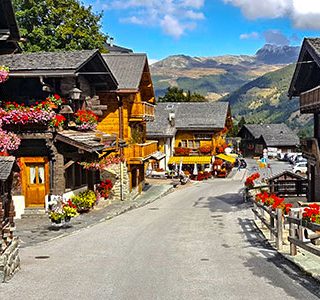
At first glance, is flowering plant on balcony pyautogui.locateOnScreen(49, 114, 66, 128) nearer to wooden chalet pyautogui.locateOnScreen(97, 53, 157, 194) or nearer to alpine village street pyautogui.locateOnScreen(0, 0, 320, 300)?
alpine village street pyautogui.locateOnScreen(0, 0, 320, 300)

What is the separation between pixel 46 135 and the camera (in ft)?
74.4

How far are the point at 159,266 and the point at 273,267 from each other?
2.85 m

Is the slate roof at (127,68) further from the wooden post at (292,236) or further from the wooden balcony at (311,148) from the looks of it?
the wooden post at (292,236)

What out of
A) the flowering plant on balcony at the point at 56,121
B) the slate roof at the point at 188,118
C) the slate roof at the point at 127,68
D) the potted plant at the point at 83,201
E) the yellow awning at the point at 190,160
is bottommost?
the potted plant at the point at 83,201

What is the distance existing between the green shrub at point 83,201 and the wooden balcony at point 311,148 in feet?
35.6

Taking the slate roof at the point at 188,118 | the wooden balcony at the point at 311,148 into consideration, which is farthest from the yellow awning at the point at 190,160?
the wooden balcony at the point at 311,148

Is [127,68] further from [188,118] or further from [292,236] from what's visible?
[188,118]

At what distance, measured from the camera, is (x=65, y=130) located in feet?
79.3

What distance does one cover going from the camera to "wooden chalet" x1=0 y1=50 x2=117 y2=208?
2270 cm

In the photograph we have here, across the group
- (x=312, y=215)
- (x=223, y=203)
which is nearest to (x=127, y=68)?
(x=223, y=203)

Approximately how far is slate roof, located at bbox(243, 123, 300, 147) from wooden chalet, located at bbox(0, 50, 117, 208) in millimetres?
66403

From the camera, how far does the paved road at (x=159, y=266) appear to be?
35.4 ft

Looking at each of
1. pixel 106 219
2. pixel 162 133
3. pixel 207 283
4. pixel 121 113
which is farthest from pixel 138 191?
pixel 207 283

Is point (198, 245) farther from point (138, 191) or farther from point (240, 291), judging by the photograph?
point (138, 191)
